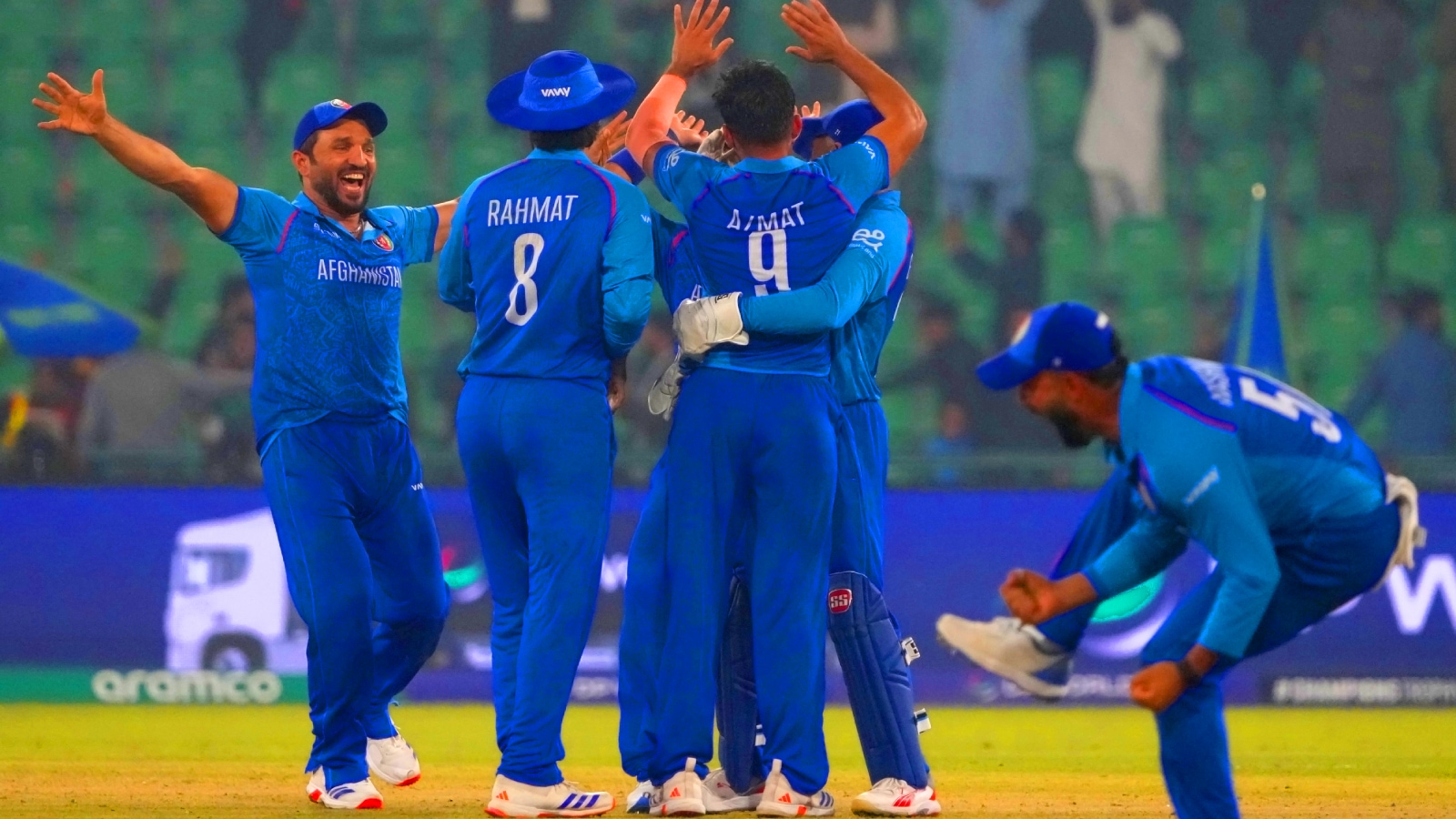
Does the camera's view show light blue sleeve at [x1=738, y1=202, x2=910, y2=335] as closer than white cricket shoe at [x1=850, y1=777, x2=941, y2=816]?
Yes

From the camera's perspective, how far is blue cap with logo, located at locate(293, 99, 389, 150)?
6180mm

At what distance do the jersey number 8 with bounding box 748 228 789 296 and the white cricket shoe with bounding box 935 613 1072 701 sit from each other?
3.96ft

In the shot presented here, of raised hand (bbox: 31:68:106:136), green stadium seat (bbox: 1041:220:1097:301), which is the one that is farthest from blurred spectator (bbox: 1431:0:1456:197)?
raised hand (bbox: 31:68:106:136)

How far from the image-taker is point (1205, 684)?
16.0ft

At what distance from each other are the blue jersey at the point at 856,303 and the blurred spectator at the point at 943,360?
6127 mm

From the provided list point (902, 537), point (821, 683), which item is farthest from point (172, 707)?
point (821, 683)

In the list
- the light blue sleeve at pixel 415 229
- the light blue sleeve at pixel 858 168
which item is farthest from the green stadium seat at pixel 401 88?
the light blue sleeve at pixel 858 168

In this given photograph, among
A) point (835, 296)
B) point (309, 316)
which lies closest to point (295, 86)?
point (309, 316)

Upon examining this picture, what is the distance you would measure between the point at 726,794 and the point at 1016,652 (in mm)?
1185

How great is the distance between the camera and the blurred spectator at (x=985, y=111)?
13219mm

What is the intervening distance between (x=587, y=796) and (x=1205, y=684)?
1.98 m

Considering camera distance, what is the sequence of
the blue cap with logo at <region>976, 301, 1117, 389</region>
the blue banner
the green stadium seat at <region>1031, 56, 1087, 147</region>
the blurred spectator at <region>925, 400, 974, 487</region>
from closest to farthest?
the blue cap with logo at <region>976, 301, 1117, 389</region>, the blue banner, the blurred spectator at <region>925, 400, 974, 487</region>, the green stadium seat at <region>1031, 56, 1087, 147</region>

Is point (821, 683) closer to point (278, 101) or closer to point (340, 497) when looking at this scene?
point (340, 497)

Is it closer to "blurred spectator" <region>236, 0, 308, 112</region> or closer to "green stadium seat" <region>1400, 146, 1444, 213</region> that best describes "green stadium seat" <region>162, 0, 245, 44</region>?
"blurred spectator" <region>236, 0, 308, 112</region>
